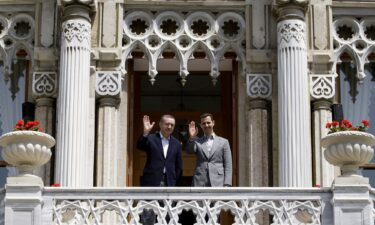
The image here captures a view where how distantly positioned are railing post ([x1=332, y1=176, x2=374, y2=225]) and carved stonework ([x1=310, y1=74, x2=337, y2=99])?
4072mm

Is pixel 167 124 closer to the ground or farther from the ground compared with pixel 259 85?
closer to the ground

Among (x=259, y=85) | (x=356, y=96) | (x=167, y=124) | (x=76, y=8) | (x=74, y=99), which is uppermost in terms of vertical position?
(x=76, y=8)

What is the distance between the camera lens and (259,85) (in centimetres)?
2023

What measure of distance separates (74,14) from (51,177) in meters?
2.60

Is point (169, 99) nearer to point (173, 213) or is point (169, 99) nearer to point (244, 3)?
point (244, 3)

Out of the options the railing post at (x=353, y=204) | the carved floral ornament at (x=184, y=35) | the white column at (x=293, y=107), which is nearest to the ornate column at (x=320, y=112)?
the white column at (x=293, y=107)

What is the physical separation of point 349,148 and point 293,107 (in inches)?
133

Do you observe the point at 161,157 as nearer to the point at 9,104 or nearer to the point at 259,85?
the point at 259,85

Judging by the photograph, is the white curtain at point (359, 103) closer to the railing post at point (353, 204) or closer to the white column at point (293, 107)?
the white column at point (293, 107)

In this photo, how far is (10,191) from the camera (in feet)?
52.9

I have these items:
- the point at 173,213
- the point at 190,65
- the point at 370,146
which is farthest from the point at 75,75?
the point at 370,146

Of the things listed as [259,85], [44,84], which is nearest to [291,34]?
[259,85]

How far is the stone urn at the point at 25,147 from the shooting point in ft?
52.7

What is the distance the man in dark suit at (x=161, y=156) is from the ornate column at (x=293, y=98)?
2.10m
